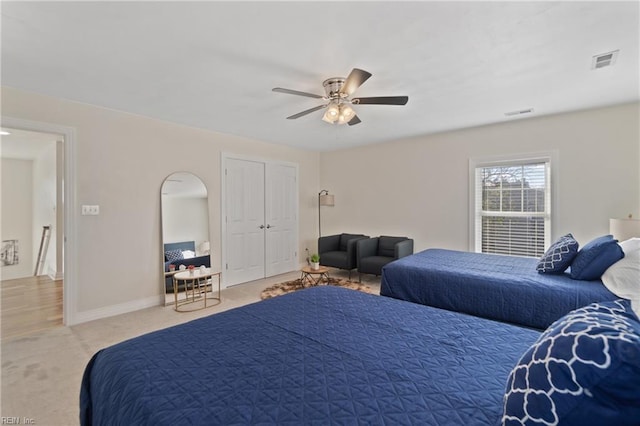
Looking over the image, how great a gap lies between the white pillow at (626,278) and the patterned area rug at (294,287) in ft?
8.87

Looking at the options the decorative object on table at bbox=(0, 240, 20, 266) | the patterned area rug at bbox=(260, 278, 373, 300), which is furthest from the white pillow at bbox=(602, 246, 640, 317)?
the decorative object on table at bbox=(0, 240, 20, 266)

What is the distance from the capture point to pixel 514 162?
433 cm

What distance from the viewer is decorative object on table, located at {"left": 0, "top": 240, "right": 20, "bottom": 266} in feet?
21.4

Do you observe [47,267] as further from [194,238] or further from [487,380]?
[487,380]

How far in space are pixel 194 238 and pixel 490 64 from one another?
4249mm

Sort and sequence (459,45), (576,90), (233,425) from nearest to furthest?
(233,425)
(459,45)
(576,90)

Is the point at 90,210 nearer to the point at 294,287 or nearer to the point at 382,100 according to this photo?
the point at 294,287

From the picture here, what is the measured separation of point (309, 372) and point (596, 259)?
2.67 m

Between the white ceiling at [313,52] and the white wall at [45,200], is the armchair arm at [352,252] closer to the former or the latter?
the white ceiling at [313,52]

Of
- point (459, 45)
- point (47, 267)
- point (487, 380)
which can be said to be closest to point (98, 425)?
point (487, 380)

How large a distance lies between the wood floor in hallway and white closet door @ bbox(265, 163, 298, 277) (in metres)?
3.06

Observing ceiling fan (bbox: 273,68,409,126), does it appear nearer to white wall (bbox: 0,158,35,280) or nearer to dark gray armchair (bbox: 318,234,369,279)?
dark gray armchair (bbox: 318,234,369,279)

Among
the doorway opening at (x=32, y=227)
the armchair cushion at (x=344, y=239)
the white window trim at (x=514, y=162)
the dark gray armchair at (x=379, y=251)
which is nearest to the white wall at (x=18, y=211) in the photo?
the doorway opening at (x=32, y=227)

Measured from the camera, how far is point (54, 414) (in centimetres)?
191
